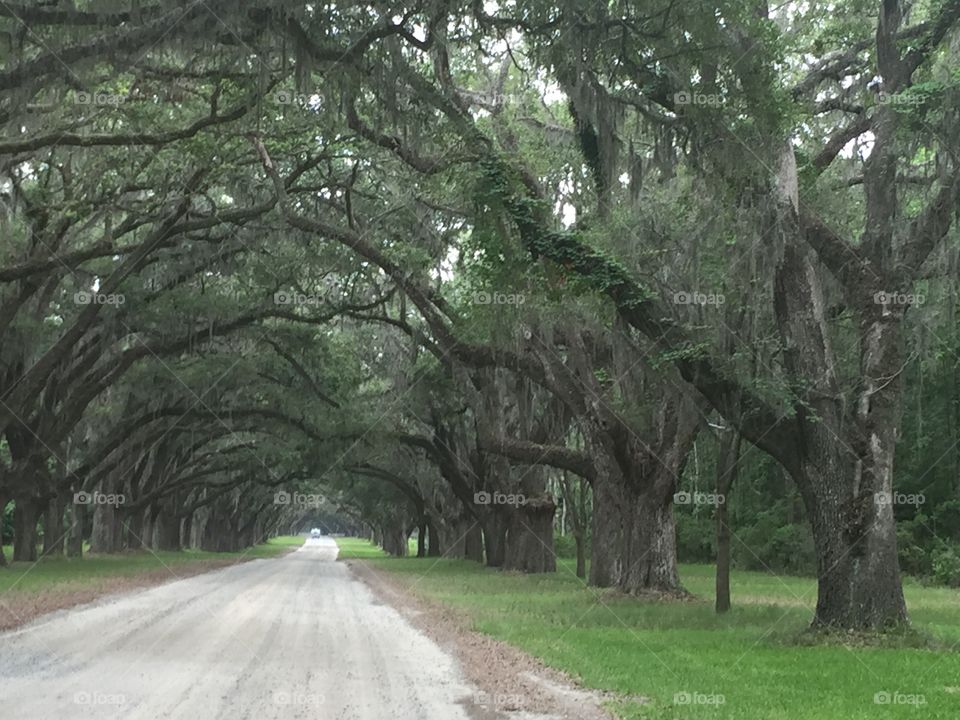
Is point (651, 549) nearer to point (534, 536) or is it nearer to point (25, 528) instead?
point (534, 536)

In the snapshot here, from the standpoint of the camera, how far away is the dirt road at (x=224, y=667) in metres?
7.62

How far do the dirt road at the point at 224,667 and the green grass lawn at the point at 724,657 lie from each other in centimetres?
157

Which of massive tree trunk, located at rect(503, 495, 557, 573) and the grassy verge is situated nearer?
the grassy verge

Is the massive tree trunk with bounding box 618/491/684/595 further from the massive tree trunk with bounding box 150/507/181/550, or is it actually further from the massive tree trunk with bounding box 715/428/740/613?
the massive tree trunk with bounding box 150/507/181/550

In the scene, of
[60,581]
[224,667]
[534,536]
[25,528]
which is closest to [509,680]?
[224,667]

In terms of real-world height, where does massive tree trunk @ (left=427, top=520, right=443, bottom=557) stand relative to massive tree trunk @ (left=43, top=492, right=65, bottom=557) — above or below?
below

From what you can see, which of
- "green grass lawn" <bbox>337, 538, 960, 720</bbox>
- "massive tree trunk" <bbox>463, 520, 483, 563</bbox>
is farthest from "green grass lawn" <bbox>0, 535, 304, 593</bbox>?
"massive tree trunk" <bbox>463, 520, 483, 563</bbox>

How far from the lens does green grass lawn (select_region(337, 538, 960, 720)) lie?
26.9ft

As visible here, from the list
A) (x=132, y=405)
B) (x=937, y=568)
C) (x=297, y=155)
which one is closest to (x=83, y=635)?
(x=297, y=155)

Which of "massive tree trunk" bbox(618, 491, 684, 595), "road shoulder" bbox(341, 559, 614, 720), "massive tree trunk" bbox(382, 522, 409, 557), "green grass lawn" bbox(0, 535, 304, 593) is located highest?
"massive tree trunk" bbox(618, 491, 684, 595)

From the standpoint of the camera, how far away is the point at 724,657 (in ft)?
36.1

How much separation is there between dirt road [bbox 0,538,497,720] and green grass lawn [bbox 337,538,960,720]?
61.7 inches

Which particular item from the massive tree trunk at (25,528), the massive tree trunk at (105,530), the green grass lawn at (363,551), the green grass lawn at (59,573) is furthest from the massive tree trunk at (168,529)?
the massive tree trunk at (25,528)

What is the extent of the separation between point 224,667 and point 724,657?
557 centimetres
